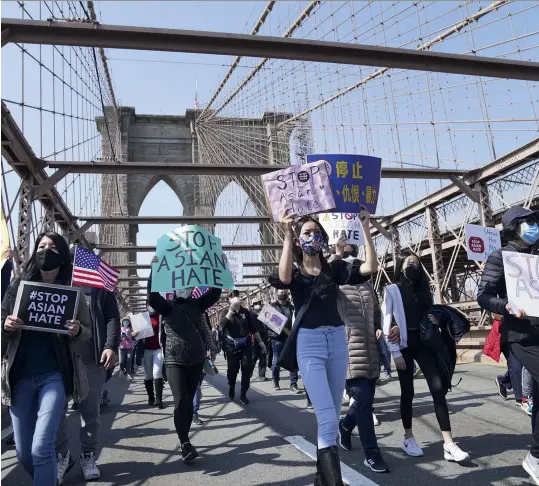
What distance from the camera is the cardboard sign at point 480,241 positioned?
28.6 ft

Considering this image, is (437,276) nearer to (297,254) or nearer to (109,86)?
(297,254)

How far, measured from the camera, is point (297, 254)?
319cm

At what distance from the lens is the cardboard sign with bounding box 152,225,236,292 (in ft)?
12.8

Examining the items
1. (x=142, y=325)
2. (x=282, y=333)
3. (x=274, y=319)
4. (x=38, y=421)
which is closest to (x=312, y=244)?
(x=38, y=421)

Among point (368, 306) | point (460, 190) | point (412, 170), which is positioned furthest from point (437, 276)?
point (368, 306)

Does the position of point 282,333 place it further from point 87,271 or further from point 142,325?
point 87,271

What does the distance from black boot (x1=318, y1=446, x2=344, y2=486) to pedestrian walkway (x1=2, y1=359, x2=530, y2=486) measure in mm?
615

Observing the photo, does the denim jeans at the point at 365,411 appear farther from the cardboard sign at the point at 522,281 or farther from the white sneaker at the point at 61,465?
the white sneaker at the point at 61,465

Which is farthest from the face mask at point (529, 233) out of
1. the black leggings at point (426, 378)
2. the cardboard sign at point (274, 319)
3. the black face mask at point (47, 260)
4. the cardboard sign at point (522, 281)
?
the cardboard sign at point (274, 319)

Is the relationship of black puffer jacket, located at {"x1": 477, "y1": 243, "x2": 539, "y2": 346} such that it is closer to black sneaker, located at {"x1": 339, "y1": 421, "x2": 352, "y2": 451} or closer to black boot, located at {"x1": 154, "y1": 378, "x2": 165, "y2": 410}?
black sneaker, located at {"x1": 339, "y1": 421, "x2": 352, "y2": 451}

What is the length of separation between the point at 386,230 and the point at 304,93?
866cm

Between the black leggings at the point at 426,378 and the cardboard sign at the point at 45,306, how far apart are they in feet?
7.79

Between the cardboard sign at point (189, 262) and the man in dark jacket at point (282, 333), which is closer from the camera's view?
the cardboard sign at point (189, 262)

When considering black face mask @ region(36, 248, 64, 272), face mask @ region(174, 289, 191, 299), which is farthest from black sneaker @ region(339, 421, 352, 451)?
black face mask @ region(36, 248, 64, 272)
